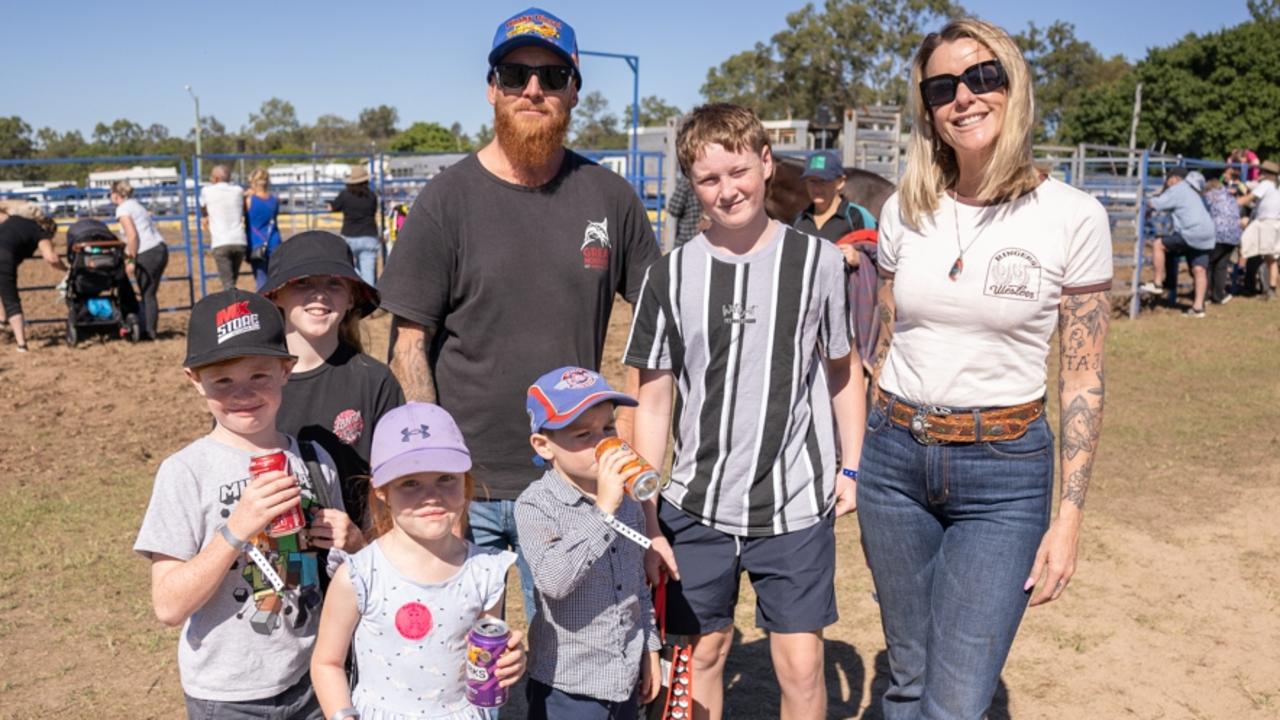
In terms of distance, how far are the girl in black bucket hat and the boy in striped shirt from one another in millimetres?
729

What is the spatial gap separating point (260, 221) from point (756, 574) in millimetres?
11760

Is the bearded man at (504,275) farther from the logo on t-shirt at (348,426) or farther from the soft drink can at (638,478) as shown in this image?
the soft drink can at (638,478)

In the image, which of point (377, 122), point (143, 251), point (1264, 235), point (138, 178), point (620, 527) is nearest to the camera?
point (620, 527)

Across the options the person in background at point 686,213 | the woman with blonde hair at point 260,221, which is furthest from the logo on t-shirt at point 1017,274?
the woman with blonde hair at point 260,221

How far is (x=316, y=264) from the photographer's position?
2756mm

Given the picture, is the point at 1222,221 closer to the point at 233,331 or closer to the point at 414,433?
the point at 414,433

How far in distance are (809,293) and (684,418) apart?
50 cm

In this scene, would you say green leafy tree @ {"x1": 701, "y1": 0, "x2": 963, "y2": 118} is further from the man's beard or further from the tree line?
the man's beard

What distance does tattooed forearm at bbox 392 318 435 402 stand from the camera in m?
2.94

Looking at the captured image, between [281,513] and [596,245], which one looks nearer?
[281,513]

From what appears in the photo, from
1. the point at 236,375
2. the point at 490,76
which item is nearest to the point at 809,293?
the point at 490,76

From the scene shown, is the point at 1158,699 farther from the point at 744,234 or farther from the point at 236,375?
the point at 236,375

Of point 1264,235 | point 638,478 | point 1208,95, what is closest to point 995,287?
point 638,478

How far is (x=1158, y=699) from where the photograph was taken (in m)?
4.13
